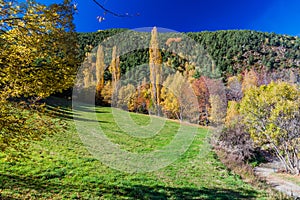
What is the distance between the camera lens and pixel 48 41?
489 cm

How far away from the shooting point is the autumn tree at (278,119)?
34.1 feet

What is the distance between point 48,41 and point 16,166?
4860 mm

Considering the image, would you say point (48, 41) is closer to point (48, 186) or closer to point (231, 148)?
point (48, 186)

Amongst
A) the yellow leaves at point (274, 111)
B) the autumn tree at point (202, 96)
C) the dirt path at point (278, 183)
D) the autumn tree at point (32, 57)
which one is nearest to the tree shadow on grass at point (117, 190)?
the dirt path at point (278, 183)

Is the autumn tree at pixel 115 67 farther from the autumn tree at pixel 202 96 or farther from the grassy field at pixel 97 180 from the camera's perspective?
the grassy field at pixel 97 180

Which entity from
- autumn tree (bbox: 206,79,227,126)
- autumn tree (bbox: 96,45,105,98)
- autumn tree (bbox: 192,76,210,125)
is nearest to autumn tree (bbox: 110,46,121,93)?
autumn tree (bbox: 96,45,105,98)

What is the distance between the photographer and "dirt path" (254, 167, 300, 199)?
314 inches

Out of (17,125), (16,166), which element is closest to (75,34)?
(17,125)

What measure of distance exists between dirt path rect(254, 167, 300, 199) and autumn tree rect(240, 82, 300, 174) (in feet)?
3.02

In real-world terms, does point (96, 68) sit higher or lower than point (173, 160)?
higher

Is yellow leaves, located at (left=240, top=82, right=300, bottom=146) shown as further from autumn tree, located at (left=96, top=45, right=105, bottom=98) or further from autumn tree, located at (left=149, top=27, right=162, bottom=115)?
autumn tree, located at (left=96, top=45, right=105, bottom=98)

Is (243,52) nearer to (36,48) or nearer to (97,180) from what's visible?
(97,180)

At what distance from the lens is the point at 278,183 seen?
9.20 m

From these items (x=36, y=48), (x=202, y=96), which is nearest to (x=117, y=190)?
(x=36, y=48)
